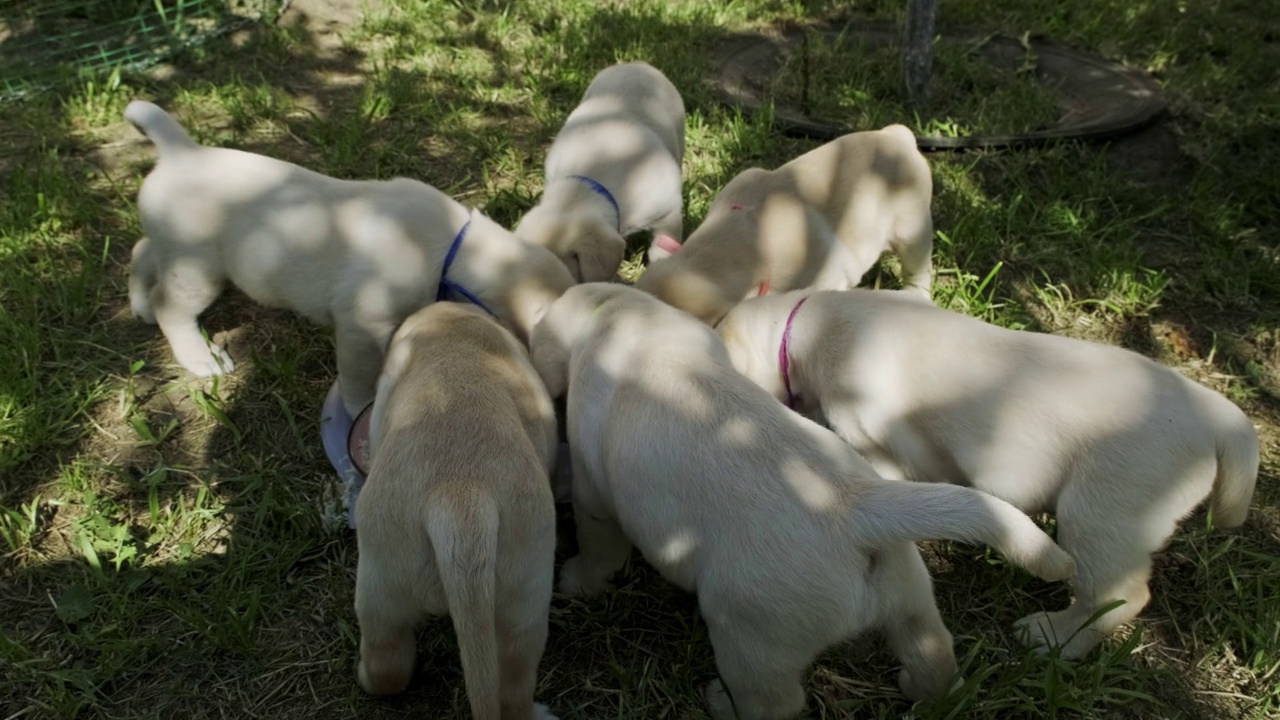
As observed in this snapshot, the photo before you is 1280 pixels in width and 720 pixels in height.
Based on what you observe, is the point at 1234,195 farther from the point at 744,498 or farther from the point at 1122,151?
the point at 744,498

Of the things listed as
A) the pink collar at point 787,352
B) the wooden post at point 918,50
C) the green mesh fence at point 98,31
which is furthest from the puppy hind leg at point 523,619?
the green mesh fence at point 98,31

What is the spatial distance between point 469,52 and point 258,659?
165 inches

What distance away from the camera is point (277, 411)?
3.32 meters

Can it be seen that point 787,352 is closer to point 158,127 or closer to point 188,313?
point 188,313

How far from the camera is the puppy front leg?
10.4ft

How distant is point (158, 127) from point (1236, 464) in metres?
3.54

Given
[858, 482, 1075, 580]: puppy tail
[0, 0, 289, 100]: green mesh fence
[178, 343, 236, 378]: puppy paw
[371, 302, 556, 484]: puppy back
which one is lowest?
[178, 343, 236, 378]: puppy paw

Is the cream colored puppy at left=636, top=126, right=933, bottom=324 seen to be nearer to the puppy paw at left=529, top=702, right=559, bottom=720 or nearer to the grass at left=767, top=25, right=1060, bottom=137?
the grass at left=767, top=25, right=1060, bottom=137

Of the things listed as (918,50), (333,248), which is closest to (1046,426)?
(333,248)

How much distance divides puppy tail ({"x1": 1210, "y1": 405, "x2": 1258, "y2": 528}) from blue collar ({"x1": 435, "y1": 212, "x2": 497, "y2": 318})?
7.23 feet

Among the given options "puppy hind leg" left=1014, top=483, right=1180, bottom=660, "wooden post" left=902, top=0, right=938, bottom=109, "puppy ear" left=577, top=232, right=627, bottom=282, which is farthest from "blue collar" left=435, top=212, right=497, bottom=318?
"wooden post" left=902, top=0, right=938, bottom=109

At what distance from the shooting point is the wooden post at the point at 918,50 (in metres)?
4.82

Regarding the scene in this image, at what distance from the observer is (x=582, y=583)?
2707 millimetres

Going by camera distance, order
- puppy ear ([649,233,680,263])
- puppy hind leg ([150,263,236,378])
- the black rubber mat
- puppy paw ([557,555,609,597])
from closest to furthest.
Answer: puppy paw ([557,555,609,597]), puppy hind leg ([150,263,236,378]), puppy ear ([649,233,680,263]), the black rubber mat
